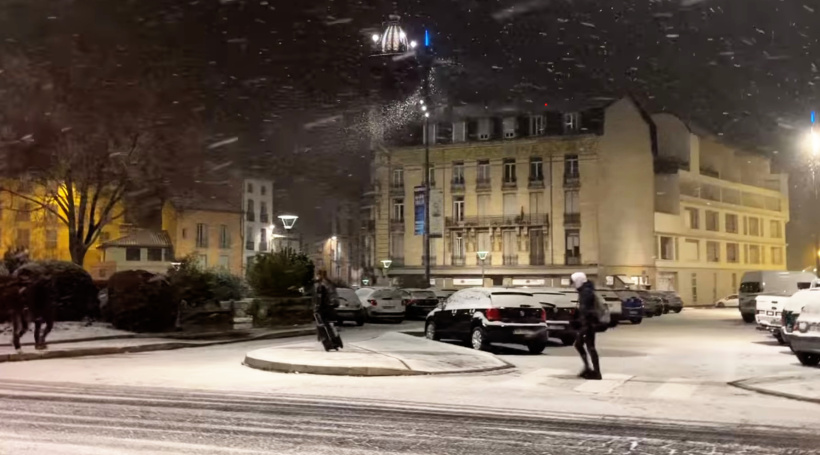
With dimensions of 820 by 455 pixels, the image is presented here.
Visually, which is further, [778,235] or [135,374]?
[778,235]

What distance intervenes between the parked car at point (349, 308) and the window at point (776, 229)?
212 feet

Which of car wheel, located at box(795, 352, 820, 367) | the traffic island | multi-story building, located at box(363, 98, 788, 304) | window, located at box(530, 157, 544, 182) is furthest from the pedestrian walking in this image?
window, located at box(530, 157, 544, 182)

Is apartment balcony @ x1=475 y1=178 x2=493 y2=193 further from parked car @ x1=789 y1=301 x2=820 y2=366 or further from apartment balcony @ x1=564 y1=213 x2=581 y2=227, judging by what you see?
parked car @ x1=789 y1=301 x2=820 y2=366

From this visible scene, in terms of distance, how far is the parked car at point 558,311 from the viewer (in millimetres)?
20981

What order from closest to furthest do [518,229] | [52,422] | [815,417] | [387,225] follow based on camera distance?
[52,422], [815,417], [518,229], [387,225]

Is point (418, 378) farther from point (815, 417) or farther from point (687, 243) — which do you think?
point (687, 243)

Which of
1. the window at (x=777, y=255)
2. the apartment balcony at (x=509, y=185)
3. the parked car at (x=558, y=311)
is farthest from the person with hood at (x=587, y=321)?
the window at (x=777, y=255)

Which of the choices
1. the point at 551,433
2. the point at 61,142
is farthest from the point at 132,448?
the point at 61,142

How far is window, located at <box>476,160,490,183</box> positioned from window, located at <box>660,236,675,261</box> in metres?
15.6

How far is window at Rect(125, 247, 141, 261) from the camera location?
71750mm

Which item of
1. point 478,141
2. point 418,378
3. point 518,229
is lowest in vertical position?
point 418,378

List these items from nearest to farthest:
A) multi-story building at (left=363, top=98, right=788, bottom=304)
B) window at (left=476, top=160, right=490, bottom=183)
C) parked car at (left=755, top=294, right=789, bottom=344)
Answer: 1. parked car at (left=755, top=294, right=789, bottom=344)
2. multi-story building at (left=363, top=98, right=788, bottom=304)
3. window at (left=476, top=160, right=490, bottom=183)

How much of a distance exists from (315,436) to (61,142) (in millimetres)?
27618

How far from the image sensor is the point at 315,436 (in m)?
8.30
